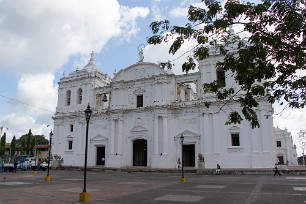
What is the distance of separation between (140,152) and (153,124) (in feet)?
13.9

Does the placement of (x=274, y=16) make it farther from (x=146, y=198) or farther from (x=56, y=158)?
(x=56, y=158)

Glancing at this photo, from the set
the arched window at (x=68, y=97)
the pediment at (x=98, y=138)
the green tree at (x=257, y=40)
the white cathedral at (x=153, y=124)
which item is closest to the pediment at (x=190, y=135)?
the white cathedral at (x=153, y=124)

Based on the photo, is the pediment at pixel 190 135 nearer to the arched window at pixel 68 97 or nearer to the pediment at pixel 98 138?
the pediment at pixel 98 138

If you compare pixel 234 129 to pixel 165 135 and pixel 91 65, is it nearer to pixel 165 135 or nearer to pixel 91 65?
pixel 165 135

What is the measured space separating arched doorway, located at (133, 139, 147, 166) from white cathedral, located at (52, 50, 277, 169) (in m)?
0.04

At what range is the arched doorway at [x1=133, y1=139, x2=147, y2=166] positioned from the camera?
36.4 m

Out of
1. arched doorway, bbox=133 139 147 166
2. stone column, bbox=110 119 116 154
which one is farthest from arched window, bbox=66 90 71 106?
arched doorway, bbox=133 139 147 166

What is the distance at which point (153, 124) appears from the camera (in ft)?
116

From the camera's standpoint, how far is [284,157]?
2237 inches

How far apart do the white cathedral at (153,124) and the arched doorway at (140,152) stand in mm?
36

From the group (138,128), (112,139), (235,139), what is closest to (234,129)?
(235,139)

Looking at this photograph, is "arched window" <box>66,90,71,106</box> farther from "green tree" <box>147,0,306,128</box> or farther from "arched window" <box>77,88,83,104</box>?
"green tree" <box>147,0,306,128</box>

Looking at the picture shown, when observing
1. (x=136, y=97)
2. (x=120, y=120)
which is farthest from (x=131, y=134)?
(x=136, y=97)

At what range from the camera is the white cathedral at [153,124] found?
1222 inches
